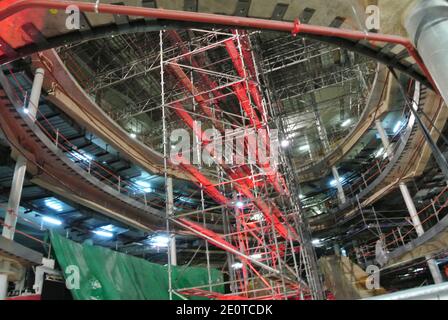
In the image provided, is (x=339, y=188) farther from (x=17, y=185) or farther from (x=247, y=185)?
(x=17, y=185)

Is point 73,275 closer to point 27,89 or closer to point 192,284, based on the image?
point 192,284

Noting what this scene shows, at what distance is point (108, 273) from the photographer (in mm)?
10273

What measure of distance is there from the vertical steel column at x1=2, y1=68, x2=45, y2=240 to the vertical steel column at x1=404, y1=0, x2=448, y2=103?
434 inches

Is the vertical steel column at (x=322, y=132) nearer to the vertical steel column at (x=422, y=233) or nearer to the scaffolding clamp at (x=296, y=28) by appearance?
the vertical steel column at (x=422, y=233)

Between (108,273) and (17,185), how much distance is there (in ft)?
13.7

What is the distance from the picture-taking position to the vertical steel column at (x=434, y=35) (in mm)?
A: 3320

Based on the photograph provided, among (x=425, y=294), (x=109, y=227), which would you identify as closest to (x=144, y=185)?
(x=109, y=227)

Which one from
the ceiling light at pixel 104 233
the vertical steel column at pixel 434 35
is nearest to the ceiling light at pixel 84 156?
the ceiling light at pixel 104 233

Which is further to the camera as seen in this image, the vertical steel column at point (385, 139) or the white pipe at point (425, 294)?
the vertical steel column at point (385, 139)

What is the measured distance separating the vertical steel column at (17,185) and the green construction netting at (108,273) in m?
2.13

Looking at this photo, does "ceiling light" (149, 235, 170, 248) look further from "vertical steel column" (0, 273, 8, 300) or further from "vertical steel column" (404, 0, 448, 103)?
"vertical steel column" (404, 0, 448, 103)

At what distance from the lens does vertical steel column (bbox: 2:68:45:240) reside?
1005 cm

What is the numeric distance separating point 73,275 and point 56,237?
3.62ft
